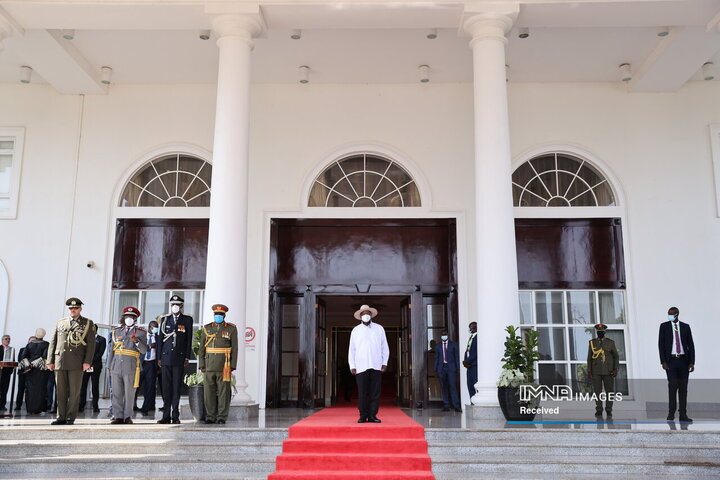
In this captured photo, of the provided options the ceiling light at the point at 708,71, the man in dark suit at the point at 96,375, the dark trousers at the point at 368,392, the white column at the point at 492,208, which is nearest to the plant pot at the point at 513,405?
the white column at the point at 492,208

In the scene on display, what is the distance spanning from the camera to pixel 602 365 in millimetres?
10695

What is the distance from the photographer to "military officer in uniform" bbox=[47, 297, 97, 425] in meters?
8.72

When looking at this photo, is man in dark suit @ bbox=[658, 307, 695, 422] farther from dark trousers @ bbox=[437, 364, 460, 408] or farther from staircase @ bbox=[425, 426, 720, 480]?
dark trousers @ bbox=[437, 364, 460, 408]

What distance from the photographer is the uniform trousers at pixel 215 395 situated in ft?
27.9

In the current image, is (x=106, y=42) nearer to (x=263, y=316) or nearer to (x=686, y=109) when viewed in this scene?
(x=263, y=316)

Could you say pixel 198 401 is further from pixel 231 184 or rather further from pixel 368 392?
pixel 231 184

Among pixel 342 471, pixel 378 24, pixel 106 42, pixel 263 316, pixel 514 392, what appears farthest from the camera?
pixel 263 316

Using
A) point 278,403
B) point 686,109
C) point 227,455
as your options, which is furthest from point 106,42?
point 686,109

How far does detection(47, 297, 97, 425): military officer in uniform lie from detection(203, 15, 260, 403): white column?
1609mm

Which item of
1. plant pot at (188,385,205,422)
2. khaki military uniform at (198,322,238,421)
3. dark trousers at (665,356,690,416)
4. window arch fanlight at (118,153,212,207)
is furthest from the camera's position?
window arch fanlight at (118,153,212,207)

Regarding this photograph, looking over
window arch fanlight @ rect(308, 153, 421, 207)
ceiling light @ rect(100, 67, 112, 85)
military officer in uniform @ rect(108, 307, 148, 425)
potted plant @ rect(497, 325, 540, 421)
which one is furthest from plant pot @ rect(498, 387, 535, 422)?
ceiling light @ rect(100, 67, 112, 85)

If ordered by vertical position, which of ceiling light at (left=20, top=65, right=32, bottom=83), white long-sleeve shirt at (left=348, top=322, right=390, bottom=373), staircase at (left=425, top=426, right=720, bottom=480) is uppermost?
ceiling light at (left=20, top=65, right=32, bottom=83)

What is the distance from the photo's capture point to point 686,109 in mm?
13695

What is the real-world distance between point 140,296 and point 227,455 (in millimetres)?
6826
